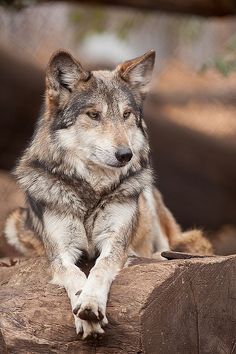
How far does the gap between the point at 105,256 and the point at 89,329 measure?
2.51 feet

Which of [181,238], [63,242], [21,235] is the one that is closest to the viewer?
[63,242]

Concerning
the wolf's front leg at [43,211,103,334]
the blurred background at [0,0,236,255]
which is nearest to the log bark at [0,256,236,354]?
the wolf's front leg at [43,211,103,334]

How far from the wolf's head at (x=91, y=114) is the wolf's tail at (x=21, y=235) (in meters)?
1.02

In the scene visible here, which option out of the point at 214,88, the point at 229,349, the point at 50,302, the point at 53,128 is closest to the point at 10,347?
the point at 50,302

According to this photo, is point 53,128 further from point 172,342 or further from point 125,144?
point 172,342

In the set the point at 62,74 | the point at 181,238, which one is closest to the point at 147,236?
the point at 181,238

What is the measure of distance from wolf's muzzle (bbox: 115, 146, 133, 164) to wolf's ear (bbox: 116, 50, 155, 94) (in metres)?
0.77

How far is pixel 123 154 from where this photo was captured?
4.72m

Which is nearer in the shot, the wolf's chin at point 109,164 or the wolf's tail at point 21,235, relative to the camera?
the wolf's chin at point 109,164

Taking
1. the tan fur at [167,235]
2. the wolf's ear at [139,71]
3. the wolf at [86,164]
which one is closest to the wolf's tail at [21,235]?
the wolf at [86,164]

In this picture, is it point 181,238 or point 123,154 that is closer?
point 123,154

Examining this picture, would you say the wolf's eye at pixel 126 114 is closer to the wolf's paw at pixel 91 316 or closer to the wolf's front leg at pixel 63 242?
the wolf's front leg at pixel 63 242

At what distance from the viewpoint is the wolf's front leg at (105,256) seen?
4.04m

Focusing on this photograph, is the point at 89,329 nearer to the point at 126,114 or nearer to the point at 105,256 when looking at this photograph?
the point at 105,256
